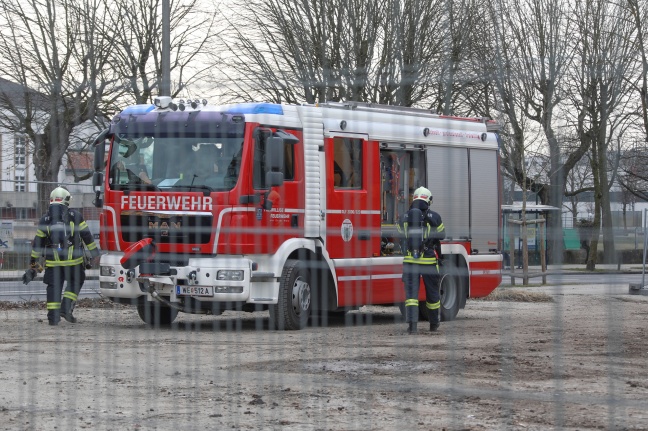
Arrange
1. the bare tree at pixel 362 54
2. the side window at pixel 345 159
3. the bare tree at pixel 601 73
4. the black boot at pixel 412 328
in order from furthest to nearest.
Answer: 1. the side window at pixel 345 159
2. the black boot at pixel 412 328
3. the bare tree at pixel 362 54
4. the bare tree at pixel 601 73

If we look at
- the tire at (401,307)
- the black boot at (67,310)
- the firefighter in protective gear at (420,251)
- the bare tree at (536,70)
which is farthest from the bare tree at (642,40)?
the black boot at (67,310)

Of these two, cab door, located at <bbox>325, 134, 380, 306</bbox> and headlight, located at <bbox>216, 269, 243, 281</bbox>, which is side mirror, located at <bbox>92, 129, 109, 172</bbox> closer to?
headlight, located at <bbox>216, 269, 243, 281</bbox>

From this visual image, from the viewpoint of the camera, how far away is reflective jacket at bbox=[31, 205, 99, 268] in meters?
14.3

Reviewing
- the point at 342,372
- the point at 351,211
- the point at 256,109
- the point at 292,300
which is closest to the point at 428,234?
the point at 351,211

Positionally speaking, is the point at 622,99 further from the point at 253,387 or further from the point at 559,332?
the point at 559,332

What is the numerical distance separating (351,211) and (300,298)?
3.74 feet

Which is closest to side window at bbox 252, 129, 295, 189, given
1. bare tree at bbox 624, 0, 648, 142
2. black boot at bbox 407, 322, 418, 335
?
black boot at bbox 407, 322, 418, 335

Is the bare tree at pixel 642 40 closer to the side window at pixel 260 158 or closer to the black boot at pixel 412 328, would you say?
the side window at pixel 260 158

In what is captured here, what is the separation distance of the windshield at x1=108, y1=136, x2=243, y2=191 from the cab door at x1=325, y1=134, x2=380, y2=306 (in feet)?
3.69

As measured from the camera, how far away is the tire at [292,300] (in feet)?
43.8

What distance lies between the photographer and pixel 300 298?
539 inches

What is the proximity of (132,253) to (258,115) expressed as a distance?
1899 mm

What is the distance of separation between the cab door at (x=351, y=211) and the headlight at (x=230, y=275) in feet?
3.26

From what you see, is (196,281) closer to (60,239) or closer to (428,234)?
(60,239)
